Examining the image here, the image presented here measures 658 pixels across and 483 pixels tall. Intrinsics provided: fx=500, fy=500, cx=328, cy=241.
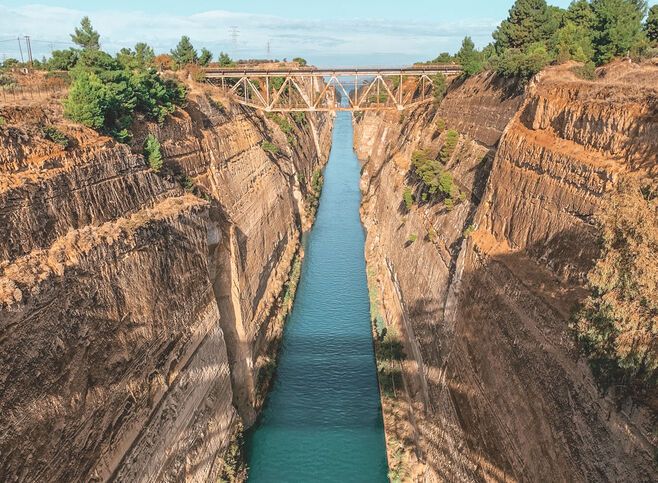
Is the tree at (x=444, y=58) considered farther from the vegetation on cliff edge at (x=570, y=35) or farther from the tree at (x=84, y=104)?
the tree at (x=84, y=104)

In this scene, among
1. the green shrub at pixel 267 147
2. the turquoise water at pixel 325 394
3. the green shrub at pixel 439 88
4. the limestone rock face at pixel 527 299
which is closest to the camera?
the limestone rock face at pixel 527 299

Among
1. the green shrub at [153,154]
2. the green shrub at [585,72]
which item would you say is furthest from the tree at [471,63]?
the green shrub at [153,154]

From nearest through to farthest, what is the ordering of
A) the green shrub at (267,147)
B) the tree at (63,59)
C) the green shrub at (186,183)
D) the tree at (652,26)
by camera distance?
the green shrub at (186,183)
the tree at (63,59)
the tree at (652,26)
the green shrub at (267,147)

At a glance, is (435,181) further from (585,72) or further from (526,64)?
(585,72)

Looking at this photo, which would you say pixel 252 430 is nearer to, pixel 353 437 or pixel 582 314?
pixel 353 437

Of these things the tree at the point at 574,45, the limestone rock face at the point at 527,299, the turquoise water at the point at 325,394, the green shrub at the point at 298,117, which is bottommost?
the turquoise water at the point at 325,394

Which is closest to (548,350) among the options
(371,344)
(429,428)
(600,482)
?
(600,482)

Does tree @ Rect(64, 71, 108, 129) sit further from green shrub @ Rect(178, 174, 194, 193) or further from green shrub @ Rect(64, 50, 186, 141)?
green shrub @ Rect(178, 174, 194, 193)
